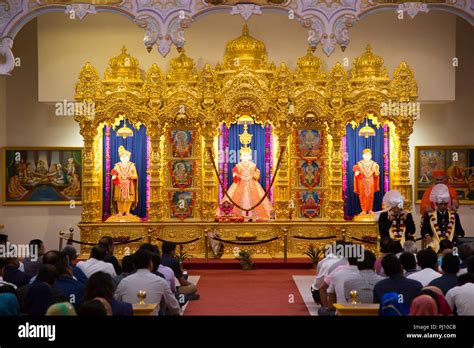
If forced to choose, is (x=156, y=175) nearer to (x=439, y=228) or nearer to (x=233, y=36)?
(x=233, y=36)

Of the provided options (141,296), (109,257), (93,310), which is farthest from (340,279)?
(93,310)

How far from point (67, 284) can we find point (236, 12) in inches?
285

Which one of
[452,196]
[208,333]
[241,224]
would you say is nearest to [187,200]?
[241,224]

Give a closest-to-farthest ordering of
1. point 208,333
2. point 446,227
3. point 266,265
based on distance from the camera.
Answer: point 208,333 < point 446,227 < point 266,265

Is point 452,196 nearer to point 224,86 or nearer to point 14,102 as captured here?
point 224,86

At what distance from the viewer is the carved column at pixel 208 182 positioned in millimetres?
23438

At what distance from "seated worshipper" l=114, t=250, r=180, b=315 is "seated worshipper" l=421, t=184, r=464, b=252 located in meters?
7.46

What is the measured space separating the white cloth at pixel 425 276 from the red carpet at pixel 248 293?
3.88 metres

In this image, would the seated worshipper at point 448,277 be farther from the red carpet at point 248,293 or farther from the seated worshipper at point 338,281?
the red carpet at point 248,293

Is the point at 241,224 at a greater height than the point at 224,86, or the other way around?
the point at 224,86

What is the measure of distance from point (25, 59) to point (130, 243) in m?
6.34

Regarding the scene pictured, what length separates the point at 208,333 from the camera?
28.6 feet

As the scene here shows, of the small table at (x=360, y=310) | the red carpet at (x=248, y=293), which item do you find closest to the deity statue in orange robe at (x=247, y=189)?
the red carpet at (x=248, y=293)

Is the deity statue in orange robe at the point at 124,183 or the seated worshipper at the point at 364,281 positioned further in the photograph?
the deity statue in orange robe at the point at 124,183
